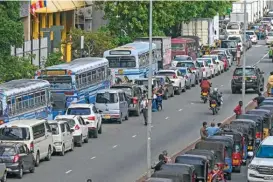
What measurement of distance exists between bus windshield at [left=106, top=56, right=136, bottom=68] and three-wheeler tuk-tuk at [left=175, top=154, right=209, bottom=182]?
30.9 m

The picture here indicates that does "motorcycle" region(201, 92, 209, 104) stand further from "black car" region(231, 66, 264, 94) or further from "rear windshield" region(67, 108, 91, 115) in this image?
"rear windshield" region(67, 108, 91, 115)

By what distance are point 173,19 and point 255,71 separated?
19844 mm

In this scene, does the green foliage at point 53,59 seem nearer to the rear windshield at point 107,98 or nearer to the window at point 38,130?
the rear windshield at point 107,98

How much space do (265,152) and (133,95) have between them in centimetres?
2062

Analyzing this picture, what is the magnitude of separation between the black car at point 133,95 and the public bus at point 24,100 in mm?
6294

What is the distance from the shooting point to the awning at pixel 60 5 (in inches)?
2890

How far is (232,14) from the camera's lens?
12688cm

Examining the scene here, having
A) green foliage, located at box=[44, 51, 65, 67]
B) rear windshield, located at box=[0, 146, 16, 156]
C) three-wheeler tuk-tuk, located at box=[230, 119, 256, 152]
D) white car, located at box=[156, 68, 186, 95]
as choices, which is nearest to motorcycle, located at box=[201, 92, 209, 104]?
white car, located at box=[156, 68, 186, 95]

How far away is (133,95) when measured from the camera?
5728cm

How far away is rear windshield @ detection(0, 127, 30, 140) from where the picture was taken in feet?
133

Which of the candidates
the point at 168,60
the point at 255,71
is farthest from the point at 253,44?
the point at 255,71

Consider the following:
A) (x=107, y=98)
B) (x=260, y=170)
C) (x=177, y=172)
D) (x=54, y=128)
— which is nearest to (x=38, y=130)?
(x=54, y=128)

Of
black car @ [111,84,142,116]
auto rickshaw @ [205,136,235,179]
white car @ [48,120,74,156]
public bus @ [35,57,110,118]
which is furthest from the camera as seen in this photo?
black car @ [111,84,142,116]

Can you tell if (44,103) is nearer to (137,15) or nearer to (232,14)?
(137,15)
